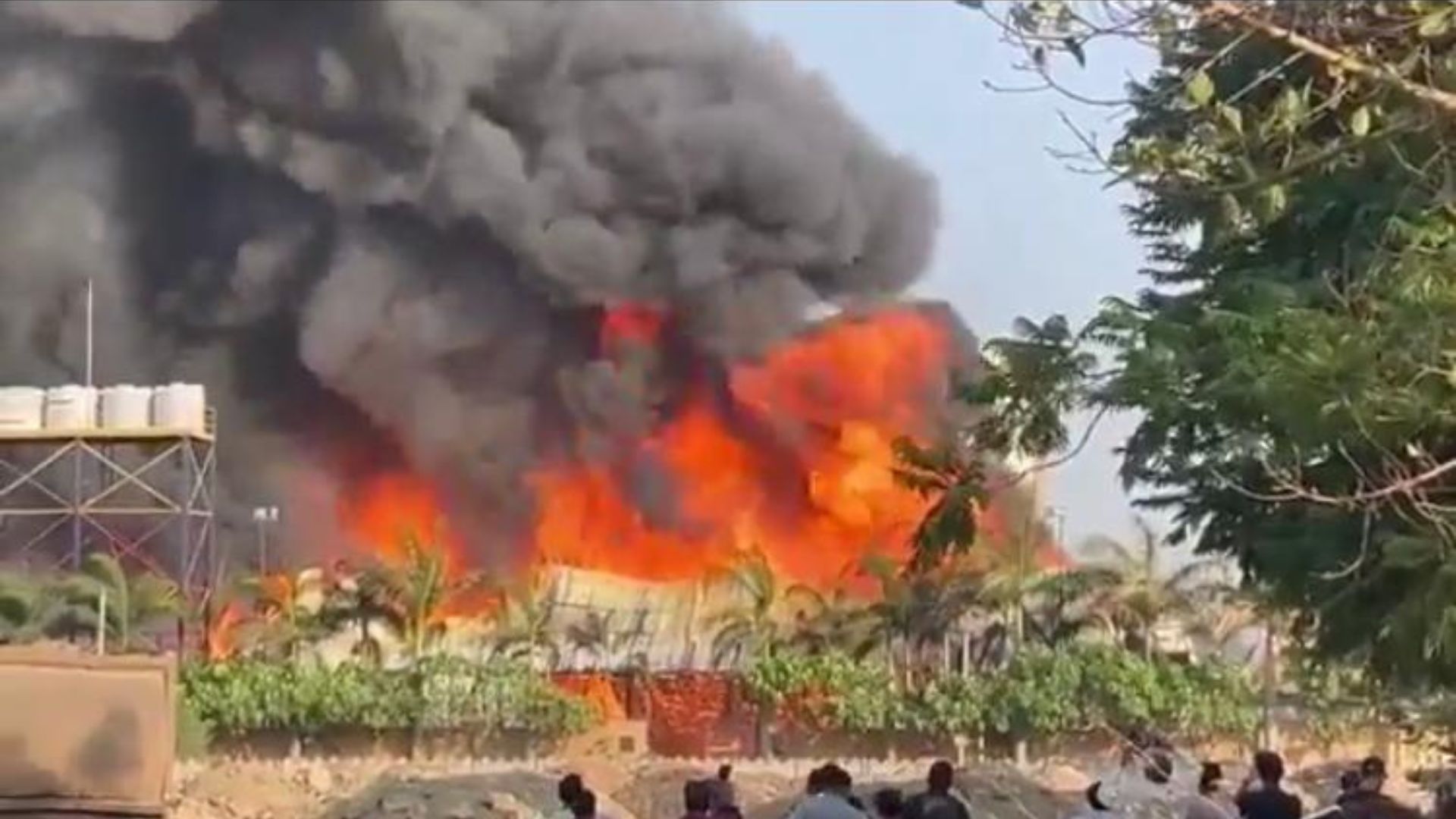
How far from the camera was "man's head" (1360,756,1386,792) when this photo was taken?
10.1m

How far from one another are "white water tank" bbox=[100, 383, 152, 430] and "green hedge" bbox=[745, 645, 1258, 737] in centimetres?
1265

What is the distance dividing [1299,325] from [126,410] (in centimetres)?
3938

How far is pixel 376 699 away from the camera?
130ft

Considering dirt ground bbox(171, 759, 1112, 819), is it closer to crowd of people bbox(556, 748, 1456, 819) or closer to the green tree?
crowd of people bbox(556, 748, 1456, 819)

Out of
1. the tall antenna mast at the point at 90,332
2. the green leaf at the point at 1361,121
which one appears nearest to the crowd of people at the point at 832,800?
the green leaf at the point at 1361,121

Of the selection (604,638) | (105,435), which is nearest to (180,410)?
(105,435)

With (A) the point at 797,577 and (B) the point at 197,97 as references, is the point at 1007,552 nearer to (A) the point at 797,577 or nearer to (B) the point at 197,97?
(A) the point at 797,577

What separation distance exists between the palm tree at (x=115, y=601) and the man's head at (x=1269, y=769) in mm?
27048

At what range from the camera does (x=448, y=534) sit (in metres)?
55.6

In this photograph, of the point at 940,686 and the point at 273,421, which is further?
the point at 273,421

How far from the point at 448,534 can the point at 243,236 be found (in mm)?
8629

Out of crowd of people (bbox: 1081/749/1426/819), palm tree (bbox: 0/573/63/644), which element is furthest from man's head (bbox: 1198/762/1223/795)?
palm tree (bbox: 0/573/63/644)

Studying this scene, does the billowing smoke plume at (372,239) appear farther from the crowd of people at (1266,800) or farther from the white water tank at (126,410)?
the crowd of people at (1266,800)

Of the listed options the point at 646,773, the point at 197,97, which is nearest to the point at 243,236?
the point at 197,97
